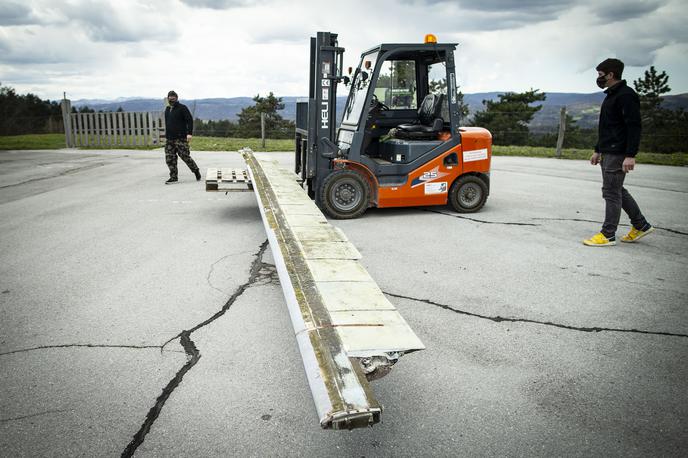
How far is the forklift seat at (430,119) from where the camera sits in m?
7.69

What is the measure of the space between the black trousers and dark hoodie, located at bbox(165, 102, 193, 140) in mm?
8012

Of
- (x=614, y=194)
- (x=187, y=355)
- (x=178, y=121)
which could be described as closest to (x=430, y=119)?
(x=614, y=194)

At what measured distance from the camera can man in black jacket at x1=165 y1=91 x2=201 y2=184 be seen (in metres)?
10.2

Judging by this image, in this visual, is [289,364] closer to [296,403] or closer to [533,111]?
[296,403]

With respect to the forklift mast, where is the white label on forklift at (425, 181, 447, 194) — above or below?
below

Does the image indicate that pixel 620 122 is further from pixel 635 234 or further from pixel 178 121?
pixel 178 121

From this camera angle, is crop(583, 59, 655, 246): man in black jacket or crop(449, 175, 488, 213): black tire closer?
crop(583, 59, 655, 246): man in black jacket

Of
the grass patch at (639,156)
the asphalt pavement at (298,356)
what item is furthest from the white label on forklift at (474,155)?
the grass patch at (639,156)

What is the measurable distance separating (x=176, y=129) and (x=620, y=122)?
27.3 feet

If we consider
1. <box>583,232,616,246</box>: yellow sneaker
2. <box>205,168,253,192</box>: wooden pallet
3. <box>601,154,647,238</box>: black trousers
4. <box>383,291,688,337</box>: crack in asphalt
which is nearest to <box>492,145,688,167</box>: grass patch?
<box>601,154,647,238</box>: black trousers

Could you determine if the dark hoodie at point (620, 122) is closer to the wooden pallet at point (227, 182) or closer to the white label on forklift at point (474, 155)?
the white label on forklift at point (474, 155)

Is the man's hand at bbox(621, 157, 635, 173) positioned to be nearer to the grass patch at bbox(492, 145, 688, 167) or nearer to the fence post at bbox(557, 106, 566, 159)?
the grass patch at bbox(492, 145, 688, 167)

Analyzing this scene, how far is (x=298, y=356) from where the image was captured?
3.31m

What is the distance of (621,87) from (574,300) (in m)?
2.90
